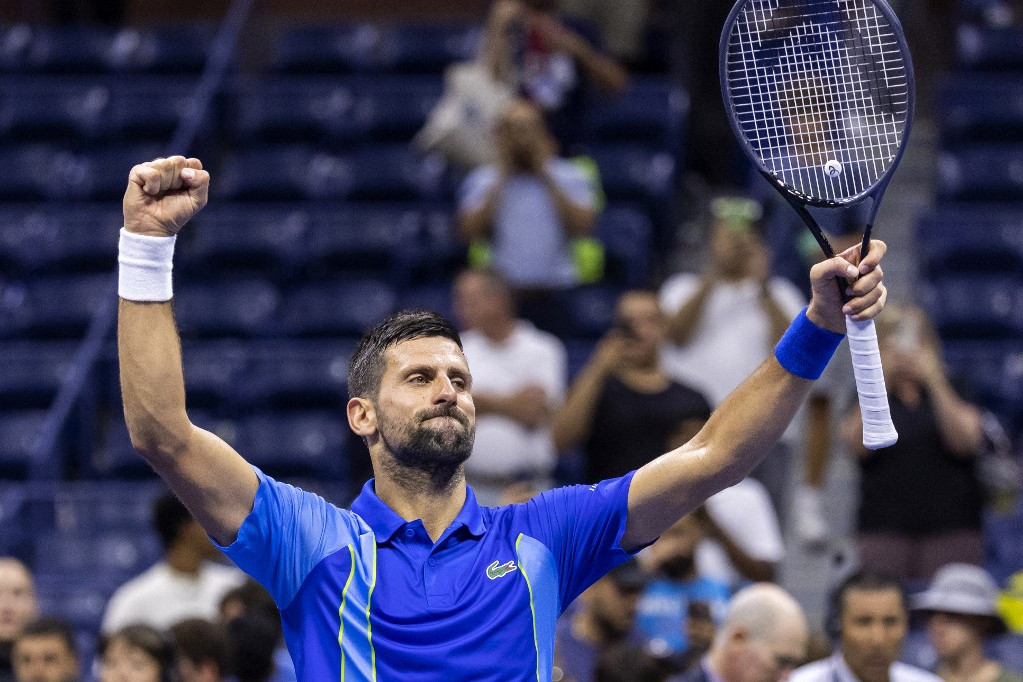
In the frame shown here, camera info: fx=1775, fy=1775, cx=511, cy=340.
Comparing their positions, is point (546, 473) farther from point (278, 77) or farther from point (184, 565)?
point (278, 77)

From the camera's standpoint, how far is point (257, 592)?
6.21 metres

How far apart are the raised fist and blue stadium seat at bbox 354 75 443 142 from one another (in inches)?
300

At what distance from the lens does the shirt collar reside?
145 inches

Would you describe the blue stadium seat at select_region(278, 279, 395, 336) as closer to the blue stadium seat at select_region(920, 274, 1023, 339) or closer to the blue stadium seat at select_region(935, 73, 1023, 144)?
the blue stadium seat at select_region(920, 274, 1023, 339)

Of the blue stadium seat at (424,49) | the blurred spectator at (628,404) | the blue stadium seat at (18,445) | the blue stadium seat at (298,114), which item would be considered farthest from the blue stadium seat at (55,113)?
the blurred spectator at (628,404)

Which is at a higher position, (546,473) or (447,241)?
(447,241)

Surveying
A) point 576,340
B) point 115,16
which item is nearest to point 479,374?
point 576,340

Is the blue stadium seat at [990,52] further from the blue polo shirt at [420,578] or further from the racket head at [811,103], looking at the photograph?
the blue polo shirt at [420,578]

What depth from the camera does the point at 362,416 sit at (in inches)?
150

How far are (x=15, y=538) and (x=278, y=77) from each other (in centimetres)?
431

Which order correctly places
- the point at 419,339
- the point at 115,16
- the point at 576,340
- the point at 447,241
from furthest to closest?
the point at 115,16
the point at 447,241
the point at 576,340
the point at 419,339

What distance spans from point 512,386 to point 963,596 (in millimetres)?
2354

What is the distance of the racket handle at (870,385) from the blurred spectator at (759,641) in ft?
7.54

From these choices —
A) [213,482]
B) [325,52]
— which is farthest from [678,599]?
[325,52]
